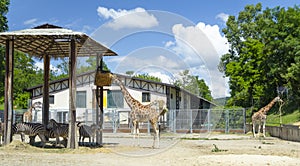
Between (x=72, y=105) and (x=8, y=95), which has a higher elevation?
(x=8, y=95)

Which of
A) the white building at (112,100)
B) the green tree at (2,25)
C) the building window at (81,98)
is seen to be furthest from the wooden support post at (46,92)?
the green tree at (2,25)

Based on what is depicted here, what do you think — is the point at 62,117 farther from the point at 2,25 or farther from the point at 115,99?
the point at 2,25

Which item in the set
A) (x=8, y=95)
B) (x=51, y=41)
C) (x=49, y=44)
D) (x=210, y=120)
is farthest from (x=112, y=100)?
(x=8, y=95)

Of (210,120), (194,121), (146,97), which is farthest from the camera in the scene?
(146,97)

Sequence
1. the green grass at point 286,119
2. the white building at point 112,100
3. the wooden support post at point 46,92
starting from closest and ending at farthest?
the wooden support post at point 46,92 → the green grass at point 286,119 → the white building at point 112,100

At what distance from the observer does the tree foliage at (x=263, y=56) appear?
103 feet

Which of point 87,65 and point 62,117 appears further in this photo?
point 62,117

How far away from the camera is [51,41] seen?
1712cm

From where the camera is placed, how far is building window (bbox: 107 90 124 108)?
3166 cm

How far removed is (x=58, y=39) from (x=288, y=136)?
14.3 m

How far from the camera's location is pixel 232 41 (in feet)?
152

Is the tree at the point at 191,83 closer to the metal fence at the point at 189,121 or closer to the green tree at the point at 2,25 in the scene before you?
the metal fence at the point at 189,121

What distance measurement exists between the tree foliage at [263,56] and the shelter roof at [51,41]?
36.3ft

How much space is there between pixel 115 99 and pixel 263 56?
14.5 metres
